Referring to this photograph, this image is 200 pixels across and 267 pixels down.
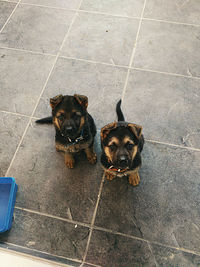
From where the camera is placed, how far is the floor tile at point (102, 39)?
4.52 m

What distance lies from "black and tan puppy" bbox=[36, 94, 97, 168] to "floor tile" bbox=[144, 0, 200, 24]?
3276mm

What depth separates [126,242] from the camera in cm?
294

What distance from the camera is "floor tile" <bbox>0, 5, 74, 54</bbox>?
475 cm

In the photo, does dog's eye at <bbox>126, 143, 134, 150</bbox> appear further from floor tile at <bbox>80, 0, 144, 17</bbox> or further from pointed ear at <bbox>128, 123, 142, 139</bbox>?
floor tile at <bbox>80, 0, 144, 17</bbox>

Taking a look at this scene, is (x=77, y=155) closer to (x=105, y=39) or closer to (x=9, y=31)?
(x=105, y=39)

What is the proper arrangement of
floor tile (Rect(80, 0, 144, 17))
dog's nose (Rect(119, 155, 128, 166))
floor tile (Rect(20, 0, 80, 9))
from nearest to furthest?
1. dog's nose (Rect(119, 155, 128, 166))
2. floor tile (Rect(80, 0, 144, 17))
3. floor tile (Rect(20, 0, 80, 9))

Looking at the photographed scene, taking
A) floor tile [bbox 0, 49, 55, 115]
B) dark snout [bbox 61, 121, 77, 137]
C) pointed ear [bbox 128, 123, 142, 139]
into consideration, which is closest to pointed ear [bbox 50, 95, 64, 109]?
dark snout [bbox 61, 121, 77, 137]

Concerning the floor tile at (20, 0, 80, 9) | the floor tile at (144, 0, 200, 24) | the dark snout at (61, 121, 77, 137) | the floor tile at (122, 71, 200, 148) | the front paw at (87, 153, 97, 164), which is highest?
the floor tile at (20, 0, 80, 9)

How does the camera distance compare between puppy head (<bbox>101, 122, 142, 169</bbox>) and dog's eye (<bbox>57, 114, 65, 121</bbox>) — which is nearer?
puppy head (<bbox>101, 122, 142, 169</bbox>)

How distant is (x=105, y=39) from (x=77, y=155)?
258 cm

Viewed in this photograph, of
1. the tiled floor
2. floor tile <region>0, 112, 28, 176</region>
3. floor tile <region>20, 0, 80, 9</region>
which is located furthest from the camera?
floor tile <region>20, 0, 80, 9</region>

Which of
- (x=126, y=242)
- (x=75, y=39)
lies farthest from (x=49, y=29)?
(x=126, y=242)

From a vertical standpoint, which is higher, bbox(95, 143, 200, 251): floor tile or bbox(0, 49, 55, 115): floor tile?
bbox(0, 49, 55, 115): floor tile

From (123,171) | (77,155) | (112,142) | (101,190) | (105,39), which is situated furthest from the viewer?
(105,39)
